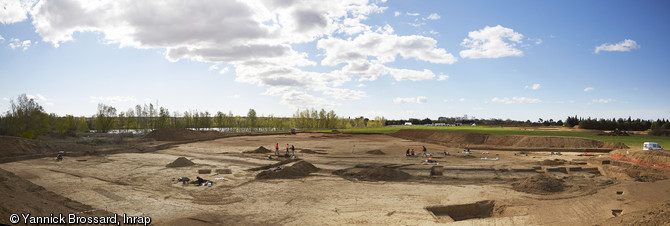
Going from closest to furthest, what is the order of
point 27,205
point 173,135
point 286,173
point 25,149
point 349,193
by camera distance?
point 27,205
point 349,193
point 286,173
point 25,149
point 173,135

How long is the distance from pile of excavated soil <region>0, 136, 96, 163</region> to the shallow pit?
40.2m

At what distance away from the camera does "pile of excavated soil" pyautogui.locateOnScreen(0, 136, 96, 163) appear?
34.2 m

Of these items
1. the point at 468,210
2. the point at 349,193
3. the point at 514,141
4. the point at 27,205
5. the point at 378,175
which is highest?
the point at 514,141

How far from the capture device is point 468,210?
16750mm

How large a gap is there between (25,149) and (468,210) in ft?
148

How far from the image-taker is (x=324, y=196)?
1864 centimetres

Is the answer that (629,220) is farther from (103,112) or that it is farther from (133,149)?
(103,112)

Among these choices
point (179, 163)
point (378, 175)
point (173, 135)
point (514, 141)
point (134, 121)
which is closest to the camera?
point (378, 175)

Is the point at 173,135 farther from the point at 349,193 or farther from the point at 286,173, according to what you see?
the point at 349,193

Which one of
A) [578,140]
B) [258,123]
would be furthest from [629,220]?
[258,123]

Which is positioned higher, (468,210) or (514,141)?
(514,141)

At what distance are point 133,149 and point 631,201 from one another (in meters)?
51.7

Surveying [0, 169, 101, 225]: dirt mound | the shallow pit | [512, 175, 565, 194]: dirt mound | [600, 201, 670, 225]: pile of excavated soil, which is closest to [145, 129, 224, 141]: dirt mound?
[0, 169, 101, 225]: dirt mound

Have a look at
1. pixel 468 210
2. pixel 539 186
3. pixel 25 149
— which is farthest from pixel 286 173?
pixel 25 149
